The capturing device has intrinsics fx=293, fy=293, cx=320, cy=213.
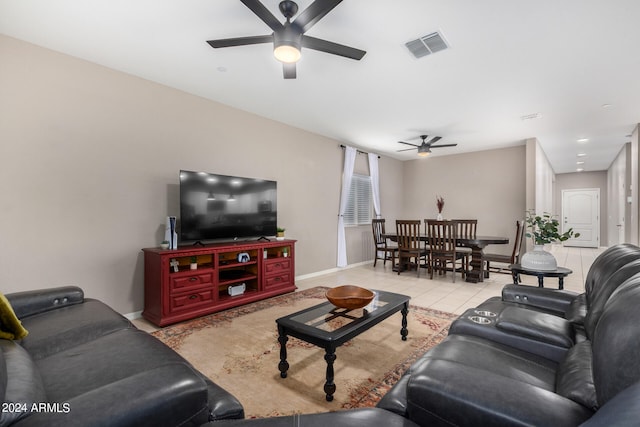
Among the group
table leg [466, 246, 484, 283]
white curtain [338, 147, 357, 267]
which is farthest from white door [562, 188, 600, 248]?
white curtain [338, 147, 357, 267]

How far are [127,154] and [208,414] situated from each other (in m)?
3.04

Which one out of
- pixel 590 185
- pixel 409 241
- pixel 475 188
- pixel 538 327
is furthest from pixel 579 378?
pixel 590 185

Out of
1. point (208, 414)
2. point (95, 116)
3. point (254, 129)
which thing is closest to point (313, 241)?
point (254, 129)

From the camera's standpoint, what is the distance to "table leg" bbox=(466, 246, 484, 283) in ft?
16.2

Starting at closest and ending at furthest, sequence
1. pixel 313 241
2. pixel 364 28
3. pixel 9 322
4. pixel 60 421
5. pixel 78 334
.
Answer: pixel 60 421 < pixel 9 322 < pixel 78 334 < pixel 364 28 < pixel 313 241

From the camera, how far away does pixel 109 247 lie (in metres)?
3.05

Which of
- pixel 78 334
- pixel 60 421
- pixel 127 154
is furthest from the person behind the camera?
pixel 127 154

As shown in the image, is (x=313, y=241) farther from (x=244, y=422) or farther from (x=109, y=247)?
(x=244, y=422)

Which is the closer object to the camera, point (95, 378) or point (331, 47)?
point (95, 378)

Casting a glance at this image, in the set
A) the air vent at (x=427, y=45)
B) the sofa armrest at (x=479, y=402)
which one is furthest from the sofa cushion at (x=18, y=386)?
the air vent at (x=427, y=45)

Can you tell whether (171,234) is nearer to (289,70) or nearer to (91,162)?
(91,162)

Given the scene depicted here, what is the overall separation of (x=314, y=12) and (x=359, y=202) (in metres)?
4.89

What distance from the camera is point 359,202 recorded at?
6.61 m

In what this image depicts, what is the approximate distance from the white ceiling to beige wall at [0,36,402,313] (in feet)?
0.80
